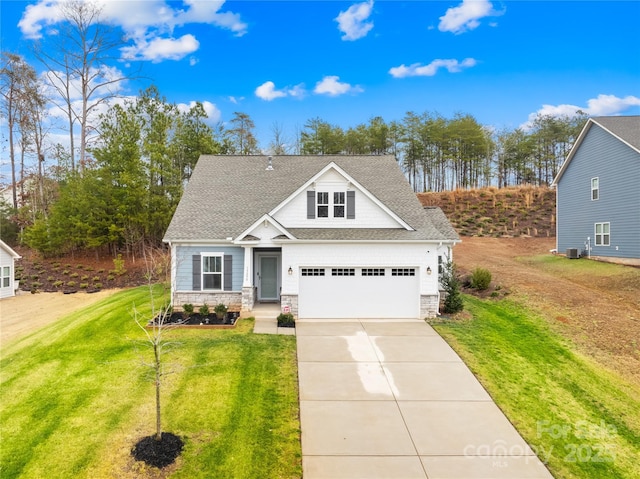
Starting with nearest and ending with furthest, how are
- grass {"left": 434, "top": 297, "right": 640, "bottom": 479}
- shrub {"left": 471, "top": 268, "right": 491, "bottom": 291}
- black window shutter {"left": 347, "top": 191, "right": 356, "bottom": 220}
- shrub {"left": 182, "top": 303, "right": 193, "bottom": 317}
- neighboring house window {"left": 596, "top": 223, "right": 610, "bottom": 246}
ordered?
grass {"left": 434, "top": 297, "right": 640, "bottom": 479}
shrub {"left": 182, "top": 303, "right": 193, "bottom": 317}
black window shutter {"left": 347, "top": 191, "right": 356, "bottom": 220}
shrub {"left": 471, "top": 268, "right": 491, "bottom": 291}
neighboring house window {"left": 596, "top": 223, "right": 610, "bottom": 246}

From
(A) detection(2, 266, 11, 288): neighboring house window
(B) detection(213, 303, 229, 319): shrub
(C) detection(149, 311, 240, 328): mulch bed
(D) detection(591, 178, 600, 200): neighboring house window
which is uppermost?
(D) detection(591, 178, 600, 200): neighboring house window

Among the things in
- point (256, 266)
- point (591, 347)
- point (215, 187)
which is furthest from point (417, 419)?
point (215, 187)

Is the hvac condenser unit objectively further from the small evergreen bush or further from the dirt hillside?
the small evergreen bush

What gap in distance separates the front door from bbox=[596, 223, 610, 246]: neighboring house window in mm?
19039

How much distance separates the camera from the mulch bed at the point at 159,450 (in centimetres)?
652

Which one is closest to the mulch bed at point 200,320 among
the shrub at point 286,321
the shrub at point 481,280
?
the shrub at point 286,321

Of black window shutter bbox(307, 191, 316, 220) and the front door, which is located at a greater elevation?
black window shutter bbox(307, 191, 316, 220)

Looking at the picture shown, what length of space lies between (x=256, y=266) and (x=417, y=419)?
10508 millimetres

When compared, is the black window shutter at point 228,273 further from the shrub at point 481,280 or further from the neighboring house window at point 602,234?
the neighboring house window at point 602,234

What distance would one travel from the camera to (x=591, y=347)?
1193cm

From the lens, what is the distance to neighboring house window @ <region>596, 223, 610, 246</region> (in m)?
22.0

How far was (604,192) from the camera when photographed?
72.3 feet

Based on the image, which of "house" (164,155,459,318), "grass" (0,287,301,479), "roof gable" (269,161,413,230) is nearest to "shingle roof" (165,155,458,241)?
"house" (164,155,459,318)

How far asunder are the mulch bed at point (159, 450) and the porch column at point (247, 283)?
7.78 meters
